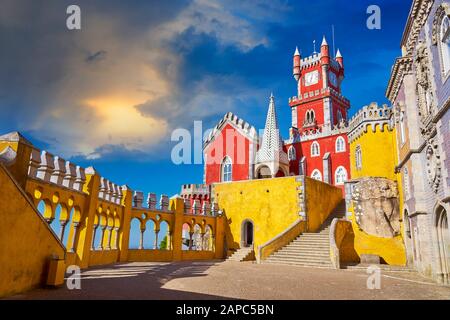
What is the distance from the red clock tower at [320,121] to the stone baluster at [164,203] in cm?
1811

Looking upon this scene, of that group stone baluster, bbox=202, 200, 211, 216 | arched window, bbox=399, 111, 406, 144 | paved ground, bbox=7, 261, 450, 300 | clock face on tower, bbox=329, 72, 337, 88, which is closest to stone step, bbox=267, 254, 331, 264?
paved ground, bbox=7, 261, 450, 300

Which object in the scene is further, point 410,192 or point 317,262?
point 317,262

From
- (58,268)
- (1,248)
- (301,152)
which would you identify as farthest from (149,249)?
(301,152)

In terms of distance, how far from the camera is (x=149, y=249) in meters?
17.7

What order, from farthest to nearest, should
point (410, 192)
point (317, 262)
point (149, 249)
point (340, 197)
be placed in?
point (340, 197), point (149, 249), point (317, 262), point (410, 192)

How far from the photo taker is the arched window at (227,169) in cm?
3178

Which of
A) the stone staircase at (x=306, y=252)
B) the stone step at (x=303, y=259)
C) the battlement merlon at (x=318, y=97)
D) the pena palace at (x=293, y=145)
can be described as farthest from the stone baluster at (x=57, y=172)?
the battlement merlon at (x=318, y=97)

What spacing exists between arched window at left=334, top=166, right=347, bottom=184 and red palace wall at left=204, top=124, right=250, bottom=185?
874 cm

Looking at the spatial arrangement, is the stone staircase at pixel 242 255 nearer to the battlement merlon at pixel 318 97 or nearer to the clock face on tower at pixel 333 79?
the battlement merlon at pixel 318 97

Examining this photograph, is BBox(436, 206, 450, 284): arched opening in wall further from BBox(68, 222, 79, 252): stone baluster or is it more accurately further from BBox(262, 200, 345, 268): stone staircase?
BBox(68, 222, 79, 252): stone baluster

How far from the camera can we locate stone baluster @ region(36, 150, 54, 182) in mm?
9852
